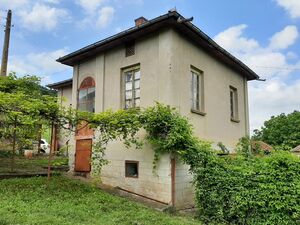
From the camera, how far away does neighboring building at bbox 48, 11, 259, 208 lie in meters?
9.91

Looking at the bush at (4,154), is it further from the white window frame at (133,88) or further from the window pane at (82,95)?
the white window frame at (133,88)

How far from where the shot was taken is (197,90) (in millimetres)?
11461

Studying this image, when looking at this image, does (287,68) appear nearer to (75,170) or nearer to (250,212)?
(250,212)

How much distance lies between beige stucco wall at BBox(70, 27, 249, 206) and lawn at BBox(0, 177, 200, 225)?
1211 mm

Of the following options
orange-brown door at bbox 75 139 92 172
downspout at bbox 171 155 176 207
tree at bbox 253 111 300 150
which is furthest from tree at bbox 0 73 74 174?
tree at bbox 253 111 300 150

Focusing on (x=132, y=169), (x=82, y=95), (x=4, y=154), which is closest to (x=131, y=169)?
(x=132, y=169)

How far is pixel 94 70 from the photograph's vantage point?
12656mm

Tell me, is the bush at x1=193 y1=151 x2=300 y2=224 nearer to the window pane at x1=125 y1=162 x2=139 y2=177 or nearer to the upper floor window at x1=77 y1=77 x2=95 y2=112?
the window pane at x1=125 y1=162 x2=139 y2=177

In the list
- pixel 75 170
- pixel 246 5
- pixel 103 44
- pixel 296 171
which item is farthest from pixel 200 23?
pixel 75 170

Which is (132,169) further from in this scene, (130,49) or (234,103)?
(234,103)

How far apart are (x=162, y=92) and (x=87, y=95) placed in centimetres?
422

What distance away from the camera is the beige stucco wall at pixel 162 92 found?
9.89 meters

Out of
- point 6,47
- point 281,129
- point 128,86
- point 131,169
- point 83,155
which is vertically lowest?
point 131,169

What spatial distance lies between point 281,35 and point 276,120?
101ft
